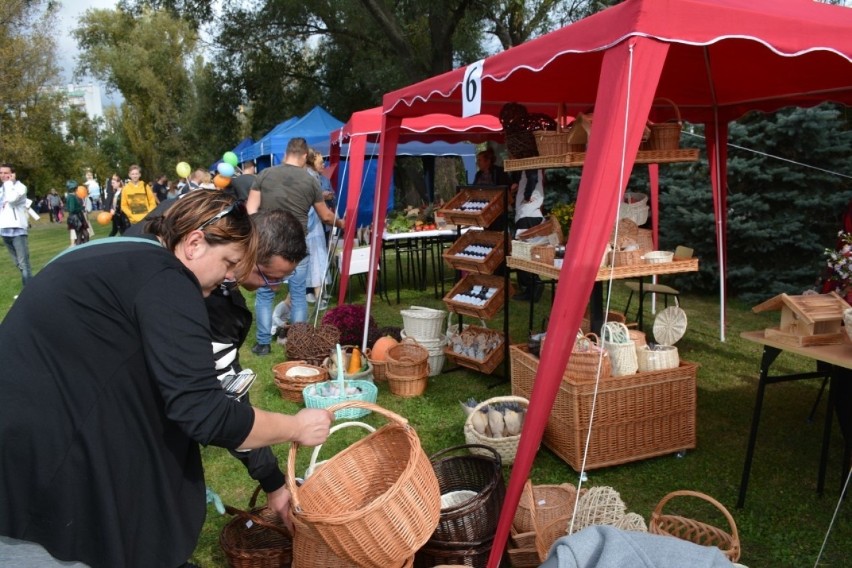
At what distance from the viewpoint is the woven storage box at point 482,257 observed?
4793mm

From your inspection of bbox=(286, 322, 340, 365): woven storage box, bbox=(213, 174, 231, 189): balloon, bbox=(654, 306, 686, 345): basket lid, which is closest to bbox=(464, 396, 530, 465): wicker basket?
bbox=(654, 306, 686, 345): basket lid

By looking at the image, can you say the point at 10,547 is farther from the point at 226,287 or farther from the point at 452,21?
the point at 452,21

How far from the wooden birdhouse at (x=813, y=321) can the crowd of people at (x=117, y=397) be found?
2.37 metres

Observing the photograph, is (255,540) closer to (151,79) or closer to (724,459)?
(724,459)

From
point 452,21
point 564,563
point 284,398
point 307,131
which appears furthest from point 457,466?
point 452,21

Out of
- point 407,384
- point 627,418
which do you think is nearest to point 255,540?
point 627,418

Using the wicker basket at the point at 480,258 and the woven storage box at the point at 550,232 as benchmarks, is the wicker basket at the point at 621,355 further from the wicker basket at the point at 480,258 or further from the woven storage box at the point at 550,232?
the wicker basket at the point at 480,258

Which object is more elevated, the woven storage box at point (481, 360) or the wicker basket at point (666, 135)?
the wicker basket at point (666, 135)

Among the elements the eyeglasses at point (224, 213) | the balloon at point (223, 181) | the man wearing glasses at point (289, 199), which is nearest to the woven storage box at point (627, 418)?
the eyeglasses at point (224, 213)

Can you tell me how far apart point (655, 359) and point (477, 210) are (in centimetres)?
195

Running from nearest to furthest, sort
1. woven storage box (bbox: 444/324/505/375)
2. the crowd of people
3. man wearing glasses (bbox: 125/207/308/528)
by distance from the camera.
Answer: the crowd of people → man wearing glasses (bbox: 125/207/308/528) → woven storage box (bbox: 444/324/505/375)

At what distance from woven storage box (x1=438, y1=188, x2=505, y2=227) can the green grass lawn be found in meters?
1.30

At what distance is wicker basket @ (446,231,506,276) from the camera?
479cm

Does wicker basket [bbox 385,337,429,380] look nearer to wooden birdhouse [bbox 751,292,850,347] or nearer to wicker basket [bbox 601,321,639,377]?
wicker basket [bbox 601,321,639,377]
